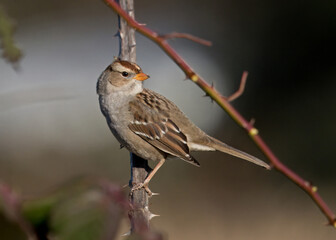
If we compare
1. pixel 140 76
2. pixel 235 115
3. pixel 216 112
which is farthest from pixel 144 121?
pixel 216 112

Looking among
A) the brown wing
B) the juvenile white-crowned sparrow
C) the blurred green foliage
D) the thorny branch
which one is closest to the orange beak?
the juvenile white-crowned sparrow

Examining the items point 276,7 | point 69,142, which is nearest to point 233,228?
point 69,142

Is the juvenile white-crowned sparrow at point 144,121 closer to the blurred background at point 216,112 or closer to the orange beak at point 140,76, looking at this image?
the orange beak at point 140,76

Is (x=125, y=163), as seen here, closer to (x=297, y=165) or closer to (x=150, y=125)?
(x=297, y=165)

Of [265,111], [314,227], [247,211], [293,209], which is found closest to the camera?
[314,227]

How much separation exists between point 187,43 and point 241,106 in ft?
6.19

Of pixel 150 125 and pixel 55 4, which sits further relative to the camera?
pixel 55 4

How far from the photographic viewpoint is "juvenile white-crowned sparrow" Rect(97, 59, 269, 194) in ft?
11.9

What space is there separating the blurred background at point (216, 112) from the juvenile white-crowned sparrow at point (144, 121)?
4122mm

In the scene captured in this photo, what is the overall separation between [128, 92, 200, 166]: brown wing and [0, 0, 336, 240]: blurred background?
4.22 m

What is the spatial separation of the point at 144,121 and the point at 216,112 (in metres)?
6.93

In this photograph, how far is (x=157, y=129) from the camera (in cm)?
378

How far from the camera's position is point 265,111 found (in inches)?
430

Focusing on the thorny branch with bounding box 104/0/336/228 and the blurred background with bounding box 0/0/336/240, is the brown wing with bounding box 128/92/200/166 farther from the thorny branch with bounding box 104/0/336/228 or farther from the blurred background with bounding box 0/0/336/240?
the blurred background with bounding box 0/0/336/240
